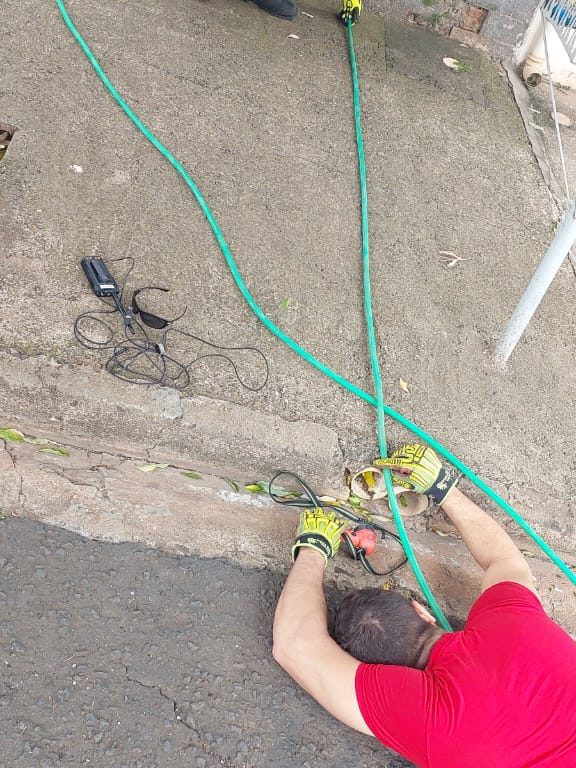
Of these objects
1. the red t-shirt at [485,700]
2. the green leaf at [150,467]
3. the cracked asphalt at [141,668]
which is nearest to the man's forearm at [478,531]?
the red t-shirt at [485,700]

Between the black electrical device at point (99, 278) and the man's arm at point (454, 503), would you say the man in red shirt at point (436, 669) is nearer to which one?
the man's arm at point (454, 503)

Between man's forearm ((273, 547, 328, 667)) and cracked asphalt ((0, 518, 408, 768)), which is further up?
man's forearm ((273, 547, 328, 667))

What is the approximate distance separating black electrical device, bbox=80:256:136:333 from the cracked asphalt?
0.85m

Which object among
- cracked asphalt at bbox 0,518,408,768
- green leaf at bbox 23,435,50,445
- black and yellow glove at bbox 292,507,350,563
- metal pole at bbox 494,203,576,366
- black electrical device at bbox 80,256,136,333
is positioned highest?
metal pole at bbox 494,203,576,366

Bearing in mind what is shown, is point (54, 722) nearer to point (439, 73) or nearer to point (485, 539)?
point (485, 539)

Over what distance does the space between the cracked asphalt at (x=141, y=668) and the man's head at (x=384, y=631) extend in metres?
0.25

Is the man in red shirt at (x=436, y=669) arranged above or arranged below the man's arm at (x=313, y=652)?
above

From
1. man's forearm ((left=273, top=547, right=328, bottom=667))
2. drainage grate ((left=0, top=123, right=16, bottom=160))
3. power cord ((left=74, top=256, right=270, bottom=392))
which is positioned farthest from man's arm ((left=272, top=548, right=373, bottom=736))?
drainage grate ((left=0, top=123, right=16, bottom=160))

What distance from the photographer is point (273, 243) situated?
3.15 m

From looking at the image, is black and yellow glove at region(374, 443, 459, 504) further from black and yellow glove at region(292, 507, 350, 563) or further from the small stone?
the small stone

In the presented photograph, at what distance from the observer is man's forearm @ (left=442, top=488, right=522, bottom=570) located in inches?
98.1

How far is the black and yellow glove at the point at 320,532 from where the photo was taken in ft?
7.61

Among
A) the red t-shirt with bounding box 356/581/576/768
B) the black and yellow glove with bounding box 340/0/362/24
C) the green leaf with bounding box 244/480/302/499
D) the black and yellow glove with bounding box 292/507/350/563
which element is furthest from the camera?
the black and yellow glove with bounding box 340/0/362/24

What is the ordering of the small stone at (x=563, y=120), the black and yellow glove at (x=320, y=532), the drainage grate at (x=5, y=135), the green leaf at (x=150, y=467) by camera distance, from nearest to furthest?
1. the black and yellow glove at (x=320, y=532)
2. the green leaf at (x=150, y=467)
3. the drainage grate at (x=5, y=135)
4. the small stone at (x=563, y=120)
